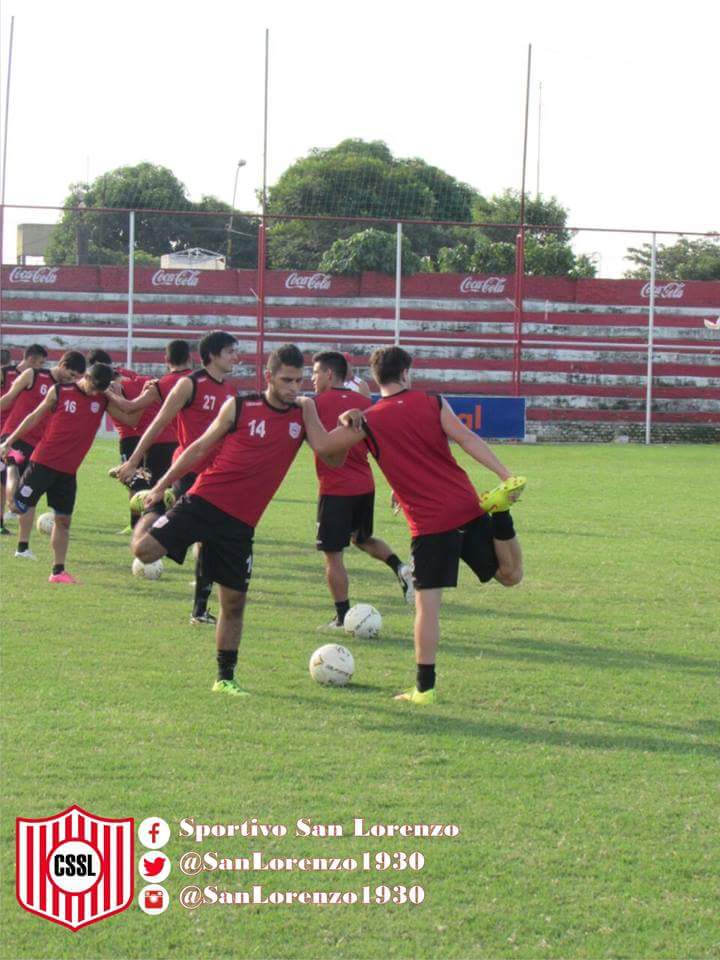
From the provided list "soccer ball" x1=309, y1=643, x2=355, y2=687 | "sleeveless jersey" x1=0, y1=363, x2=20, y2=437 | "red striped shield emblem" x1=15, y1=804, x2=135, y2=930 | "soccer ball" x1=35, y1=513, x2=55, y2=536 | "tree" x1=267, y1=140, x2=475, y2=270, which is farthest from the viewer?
"tree" x1=267, y1=140, x2=475, y2=270

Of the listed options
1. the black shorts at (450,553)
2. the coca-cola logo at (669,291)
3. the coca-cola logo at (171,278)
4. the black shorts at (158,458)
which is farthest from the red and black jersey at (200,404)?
the coca-cola logo at (669,291)

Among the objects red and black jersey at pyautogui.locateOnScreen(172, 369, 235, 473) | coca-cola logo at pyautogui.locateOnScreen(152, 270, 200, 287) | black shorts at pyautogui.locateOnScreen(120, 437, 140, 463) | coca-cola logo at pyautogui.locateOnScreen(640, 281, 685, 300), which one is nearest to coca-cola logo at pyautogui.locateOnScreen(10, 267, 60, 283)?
coca-cola logo at pyautogui.locateOnScreen(152, 270, 200, 287)

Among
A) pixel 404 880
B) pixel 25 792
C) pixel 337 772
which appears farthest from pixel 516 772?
pixel 25 792

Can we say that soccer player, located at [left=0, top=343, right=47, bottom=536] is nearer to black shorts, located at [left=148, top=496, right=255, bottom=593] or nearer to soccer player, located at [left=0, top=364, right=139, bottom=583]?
soccer player, located at [left=0, top=364, right=139, bottom=583]

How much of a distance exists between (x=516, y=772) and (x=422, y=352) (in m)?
28.9

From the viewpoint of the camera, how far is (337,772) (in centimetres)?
609

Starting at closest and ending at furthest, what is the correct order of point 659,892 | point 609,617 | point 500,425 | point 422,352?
1. point 659,892
2. point 609,617
3. point 500,425
4. point 422,352

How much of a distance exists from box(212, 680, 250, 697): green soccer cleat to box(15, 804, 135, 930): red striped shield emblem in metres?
2.20

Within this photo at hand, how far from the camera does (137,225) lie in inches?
1539

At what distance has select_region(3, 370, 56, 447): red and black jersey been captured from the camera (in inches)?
557

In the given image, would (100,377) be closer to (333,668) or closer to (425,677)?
(333,668)

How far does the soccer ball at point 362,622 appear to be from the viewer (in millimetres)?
9289

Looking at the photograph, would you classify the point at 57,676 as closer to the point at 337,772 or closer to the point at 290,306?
the point at 337,772

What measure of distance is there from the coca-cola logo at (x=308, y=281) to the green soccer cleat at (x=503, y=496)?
28079mm
